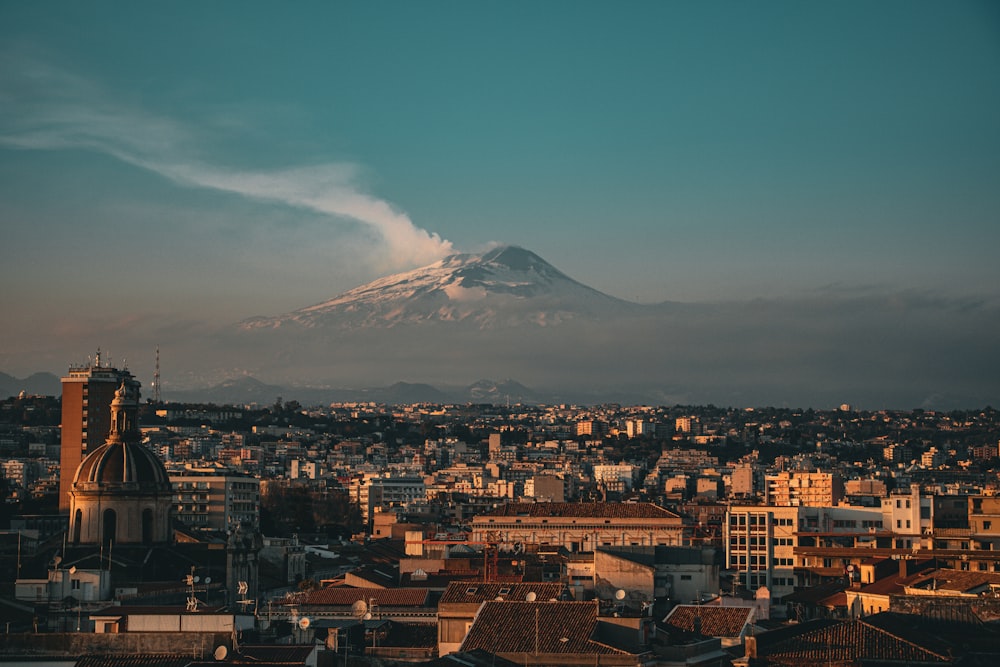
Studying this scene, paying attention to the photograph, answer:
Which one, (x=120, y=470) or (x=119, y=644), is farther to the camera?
(x=120, y=470)

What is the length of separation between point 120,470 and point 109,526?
2.23m

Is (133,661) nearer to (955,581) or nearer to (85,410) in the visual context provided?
(955,581)

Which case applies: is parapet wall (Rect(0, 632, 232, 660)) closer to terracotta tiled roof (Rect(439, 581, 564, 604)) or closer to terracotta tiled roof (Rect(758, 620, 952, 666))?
terracotta tiled roof (Rect(439, 581, 564, 604))

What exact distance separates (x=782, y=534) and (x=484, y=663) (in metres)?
44.8

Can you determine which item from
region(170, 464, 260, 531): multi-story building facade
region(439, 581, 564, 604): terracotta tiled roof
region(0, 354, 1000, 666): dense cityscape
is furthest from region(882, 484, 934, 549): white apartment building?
region(439, 581, 564, 604): terracotta tiled roof

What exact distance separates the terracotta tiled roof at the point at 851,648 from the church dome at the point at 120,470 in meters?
47.1

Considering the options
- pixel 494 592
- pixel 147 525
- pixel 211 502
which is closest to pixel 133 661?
pixel 494 592

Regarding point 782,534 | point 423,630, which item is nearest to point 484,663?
point 423,630

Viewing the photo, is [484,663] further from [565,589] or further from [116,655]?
[565,589]

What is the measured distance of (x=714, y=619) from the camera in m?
41.4

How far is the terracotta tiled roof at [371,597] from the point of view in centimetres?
4897

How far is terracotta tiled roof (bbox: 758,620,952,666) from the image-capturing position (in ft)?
116

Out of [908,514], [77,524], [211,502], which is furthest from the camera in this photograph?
[211,502]

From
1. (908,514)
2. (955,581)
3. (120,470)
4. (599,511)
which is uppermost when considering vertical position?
(120,470)
